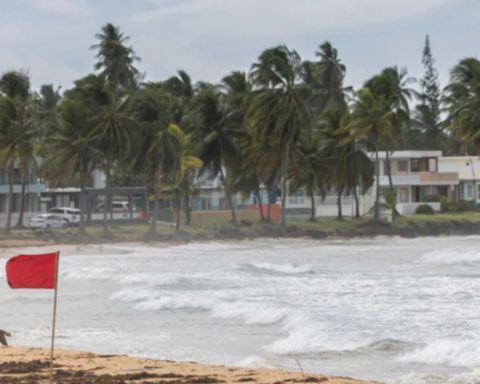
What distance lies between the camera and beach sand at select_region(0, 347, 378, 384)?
11.6m

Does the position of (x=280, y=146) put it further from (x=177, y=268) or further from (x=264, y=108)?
(x=177, y=268)

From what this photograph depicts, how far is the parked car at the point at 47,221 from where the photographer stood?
61938 millimetres

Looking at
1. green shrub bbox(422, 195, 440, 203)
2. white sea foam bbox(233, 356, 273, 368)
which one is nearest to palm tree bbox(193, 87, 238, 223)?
green shrub bbox(422, 195, 440, 203)

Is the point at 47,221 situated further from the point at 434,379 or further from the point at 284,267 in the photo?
the point at 434,379

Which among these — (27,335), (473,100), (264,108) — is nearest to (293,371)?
(27,335)

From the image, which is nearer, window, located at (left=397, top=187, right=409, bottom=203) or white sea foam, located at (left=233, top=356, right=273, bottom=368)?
white sea foam, located at (left=233, top=356, right=273, bottom=368)

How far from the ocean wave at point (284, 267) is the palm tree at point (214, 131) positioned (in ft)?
80.5

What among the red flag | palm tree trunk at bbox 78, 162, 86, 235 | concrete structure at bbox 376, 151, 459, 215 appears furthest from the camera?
concrete structure at bbox 376, 151, 459, 215

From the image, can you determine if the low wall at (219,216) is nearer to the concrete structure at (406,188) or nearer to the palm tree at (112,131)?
the concrete structure at (406,188)

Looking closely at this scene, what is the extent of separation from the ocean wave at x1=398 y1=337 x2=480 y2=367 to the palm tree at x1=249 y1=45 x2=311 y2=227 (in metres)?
44.7

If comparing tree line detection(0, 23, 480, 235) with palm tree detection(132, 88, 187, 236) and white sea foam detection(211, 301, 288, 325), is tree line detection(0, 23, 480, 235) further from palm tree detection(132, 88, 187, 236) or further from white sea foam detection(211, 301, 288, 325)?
white sea foam detection(211, 301, 288, 325)

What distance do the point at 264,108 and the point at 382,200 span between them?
2129 centimetres

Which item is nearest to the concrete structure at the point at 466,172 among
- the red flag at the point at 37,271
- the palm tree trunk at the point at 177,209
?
the palm tree trunk at the point at 177,209

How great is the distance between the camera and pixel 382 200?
7938 centimetres
